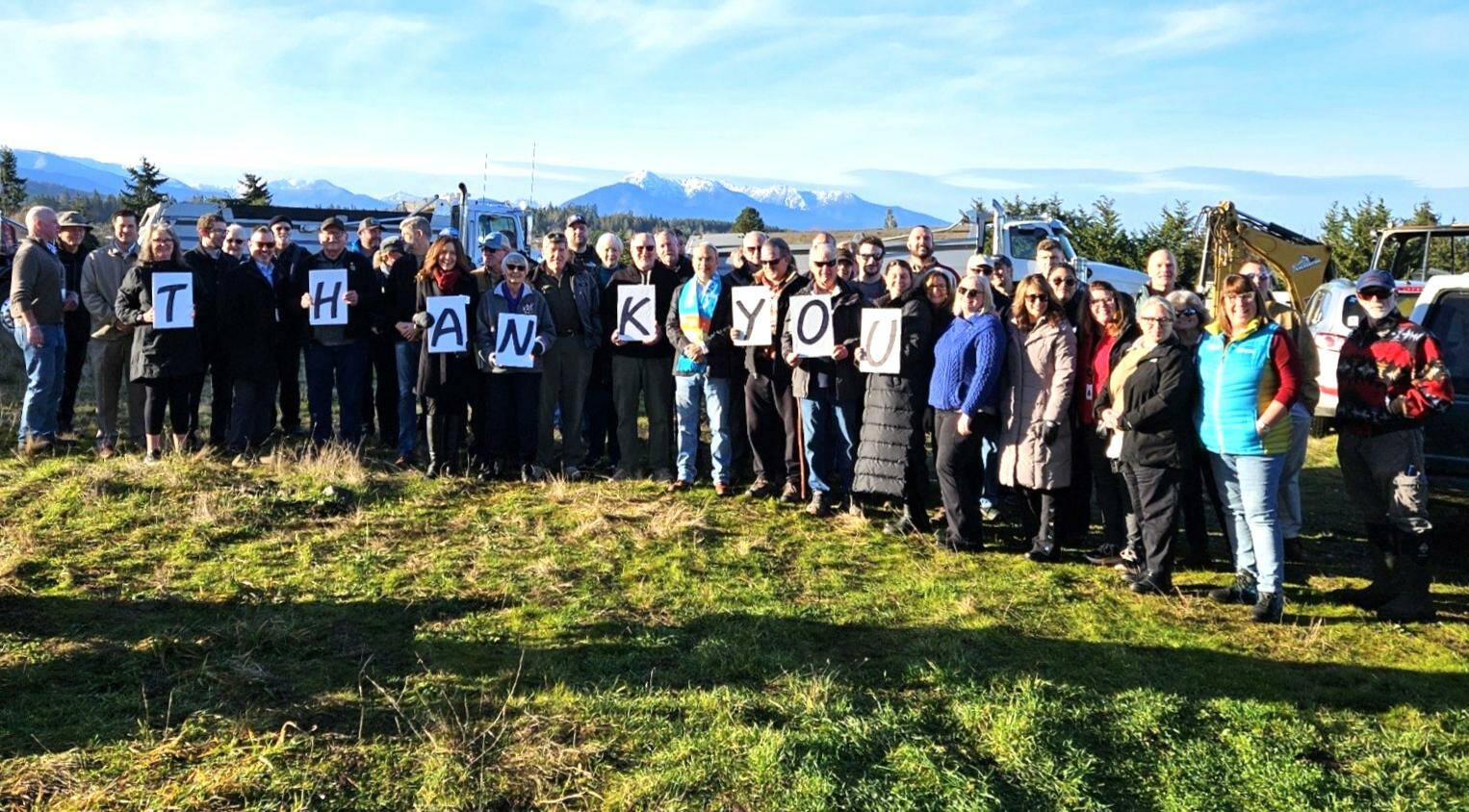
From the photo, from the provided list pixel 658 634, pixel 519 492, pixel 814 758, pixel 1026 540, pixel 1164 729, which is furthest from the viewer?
pixel 519 492

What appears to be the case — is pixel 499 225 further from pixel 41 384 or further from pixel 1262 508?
pixel 1262 508

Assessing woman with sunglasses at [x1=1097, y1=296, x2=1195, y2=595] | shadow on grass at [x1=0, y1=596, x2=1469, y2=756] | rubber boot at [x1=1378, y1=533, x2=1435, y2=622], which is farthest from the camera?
woman with sunglasses at [x1=1097, y1=296, x2=1195, y2=595]

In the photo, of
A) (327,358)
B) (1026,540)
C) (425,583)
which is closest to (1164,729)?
(1026,540)

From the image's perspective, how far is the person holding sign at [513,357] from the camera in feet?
27.0

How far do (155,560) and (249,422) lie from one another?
10.1 ft

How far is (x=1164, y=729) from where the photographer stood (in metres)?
4.12

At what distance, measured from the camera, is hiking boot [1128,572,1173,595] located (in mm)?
6086

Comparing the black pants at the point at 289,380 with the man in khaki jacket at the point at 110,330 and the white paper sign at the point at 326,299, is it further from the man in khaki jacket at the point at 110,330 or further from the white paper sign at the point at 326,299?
the man in khaki jacket at the point at 110,330

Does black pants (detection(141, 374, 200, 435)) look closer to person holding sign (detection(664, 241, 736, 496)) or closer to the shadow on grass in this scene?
the shadow on grass

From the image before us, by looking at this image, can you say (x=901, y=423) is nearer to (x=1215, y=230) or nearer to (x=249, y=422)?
(x=249, y=422)

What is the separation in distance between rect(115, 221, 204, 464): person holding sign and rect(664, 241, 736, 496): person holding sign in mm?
4131

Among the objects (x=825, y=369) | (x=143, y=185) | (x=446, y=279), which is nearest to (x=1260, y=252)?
(x=825, y=369)

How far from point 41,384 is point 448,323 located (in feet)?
12.7

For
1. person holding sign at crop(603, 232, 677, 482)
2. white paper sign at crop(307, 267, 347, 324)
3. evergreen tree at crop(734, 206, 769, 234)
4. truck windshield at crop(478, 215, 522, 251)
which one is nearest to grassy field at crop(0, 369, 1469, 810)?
person holding sign at crop(603, 232, 677, 482)
